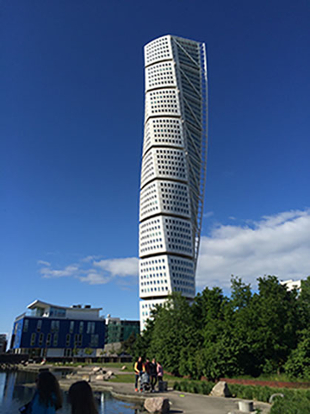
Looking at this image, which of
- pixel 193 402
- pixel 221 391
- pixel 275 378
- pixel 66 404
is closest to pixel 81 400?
pixel 193 402

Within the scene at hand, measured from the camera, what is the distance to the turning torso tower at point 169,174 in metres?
124

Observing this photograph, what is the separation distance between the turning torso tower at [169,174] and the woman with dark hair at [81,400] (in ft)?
380

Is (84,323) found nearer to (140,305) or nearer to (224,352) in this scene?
(140,305)

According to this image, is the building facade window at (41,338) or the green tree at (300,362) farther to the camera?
the building facade window at (41,338)

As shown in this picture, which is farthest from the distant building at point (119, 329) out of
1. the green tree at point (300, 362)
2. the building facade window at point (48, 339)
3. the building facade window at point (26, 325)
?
the green tree at point (300, 362)

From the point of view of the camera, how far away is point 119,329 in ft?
533

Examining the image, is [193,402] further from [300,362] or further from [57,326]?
[57,326]

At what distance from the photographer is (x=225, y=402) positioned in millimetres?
16984

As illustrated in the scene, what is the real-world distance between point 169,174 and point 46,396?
420 feet

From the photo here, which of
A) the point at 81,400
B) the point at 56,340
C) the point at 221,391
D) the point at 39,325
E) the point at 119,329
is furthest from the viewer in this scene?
the point at 119,329

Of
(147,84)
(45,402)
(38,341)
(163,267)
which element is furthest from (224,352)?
(147,84)

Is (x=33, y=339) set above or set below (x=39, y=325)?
below

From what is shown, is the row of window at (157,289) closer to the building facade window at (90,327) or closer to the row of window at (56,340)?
the building facade window at (90,327)

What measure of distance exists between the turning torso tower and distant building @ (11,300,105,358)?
20631 mm
